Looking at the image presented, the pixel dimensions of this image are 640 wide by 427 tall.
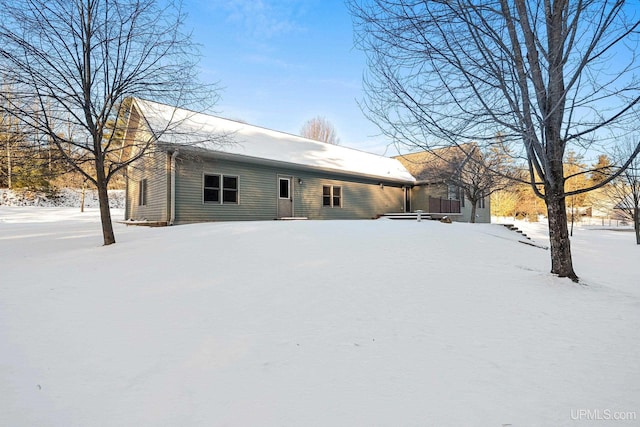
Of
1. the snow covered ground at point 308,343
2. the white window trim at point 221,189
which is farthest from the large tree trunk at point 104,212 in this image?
the white window trim at point 221,189

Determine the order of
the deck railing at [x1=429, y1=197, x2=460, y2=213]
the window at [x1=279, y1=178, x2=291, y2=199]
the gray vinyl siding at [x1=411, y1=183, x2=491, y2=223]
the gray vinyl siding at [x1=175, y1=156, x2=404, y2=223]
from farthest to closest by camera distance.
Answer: the gray vinyl siding at [x1=411, y1=183, x2=491, y2=223], the deck railing at [x1=429, y1=197, x2=460, y2=213], the window at [x1=279, y1=178, x2=291, y2=199], the gray vinyl siding at [x1=175, y1=156, x2=404, y2=223]

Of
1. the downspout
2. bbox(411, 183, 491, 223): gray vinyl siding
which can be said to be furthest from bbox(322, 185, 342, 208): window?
the downspout

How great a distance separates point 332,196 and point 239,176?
533 cm

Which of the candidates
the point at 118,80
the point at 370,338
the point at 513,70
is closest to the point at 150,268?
the point at 370,338

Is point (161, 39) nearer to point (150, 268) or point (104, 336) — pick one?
point (150, 268)

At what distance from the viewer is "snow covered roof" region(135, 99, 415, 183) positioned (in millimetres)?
11469

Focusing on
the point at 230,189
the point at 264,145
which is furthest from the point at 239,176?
the point at 264,145

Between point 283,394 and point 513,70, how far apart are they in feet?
16.9

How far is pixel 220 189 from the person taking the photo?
12516 millimetres

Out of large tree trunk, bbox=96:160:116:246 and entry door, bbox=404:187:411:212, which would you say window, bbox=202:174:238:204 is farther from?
entry door, bbox=404:187:411:212

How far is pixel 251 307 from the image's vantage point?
401 centimetres

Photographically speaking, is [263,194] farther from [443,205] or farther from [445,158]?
[443,205]

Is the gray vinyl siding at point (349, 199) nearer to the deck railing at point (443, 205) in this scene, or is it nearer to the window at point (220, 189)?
the deck railing at point (443, 205)

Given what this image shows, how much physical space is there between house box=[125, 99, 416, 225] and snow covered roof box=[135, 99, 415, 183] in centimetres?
5
